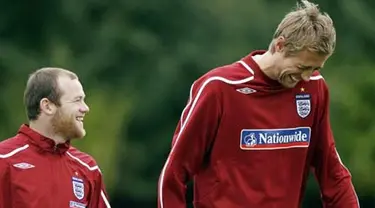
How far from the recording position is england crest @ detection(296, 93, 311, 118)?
5.60 meters

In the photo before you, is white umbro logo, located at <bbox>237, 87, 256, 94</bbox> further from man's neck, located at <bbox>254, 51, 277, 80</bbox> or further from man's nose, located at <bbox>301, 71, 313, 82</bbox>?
man's nose, located at <bbox>301, 71, 313, 82</bbox>

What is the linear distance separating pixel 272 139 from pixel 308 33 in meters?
0.48

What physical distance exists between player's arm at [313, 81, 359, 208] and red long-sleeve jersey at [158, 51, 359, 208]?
140 millimetres

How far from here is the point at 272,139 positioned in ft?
18.1

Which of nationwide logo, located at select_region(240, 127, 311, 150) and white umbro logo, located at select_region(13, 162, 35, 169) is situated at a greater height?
nationwide logo, located at select_region(240, 127, 311, 150)

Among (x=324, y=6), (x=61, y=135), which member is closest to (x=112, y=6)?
(x=324, y=6)

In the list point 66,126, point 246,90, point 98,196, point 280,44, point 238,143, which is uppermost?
point 280,44

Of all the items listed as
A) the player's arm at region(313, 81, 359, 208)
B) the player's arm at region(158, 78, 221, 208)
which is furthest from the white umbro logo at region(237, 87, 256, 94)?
the player's arm at region(313, 81, 359, 208)

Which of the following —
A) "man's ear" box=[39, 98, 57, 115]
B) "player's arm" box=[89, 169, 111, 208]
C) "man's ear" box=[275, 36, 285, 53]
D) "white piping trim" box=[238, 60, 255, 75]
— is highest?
"man's ear" box=[275, 36, 285, 53]

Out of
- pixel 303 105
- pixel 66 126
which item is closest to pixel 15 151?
pixel 66 126

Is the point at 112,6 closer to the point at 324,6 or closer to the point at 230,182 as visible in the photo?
the point at 324,6

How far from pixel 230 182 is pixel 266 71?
48 centimetres

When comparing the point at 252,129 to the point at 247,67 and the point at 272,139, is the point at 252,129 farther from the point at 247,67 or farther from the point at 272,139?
the point at 247,67

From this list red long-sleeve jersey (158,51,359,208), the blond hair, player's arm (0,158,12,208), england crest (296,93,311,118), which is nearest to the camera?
the blond hair
